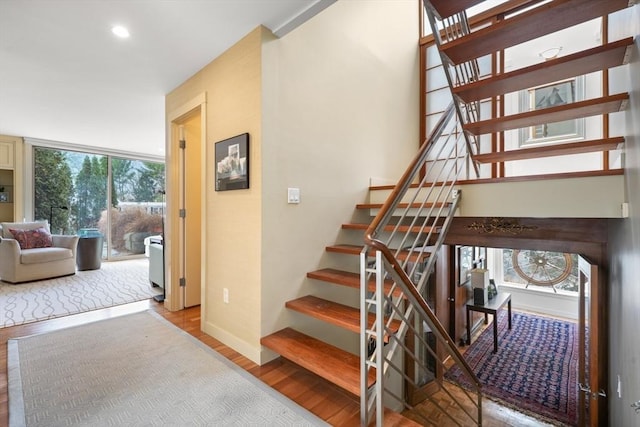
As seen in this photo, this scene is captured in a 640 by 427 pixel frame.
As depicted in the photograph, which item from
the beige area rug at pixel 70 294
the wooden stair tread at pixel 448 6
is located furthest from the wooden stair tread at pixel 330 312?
the beige area rug at pixel 70 294

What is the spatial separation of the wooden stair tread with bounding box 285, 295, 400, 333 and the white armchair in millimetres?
4551

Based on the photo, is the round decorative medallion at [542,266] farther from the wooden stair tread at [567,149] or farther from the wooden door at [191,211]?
the wooden door at [191,211]

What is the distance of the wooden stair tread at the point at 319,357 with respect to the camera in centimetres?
162

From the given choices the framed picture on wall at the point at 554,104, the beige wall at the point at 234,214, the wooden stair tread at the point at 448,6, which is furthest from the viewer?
the framed picture on wall at the point at 554,104

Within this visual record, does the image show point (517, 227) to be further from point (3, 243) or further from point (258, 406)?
point (3, 243)

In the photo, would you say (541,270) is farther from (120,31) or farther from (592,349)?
(120,31)

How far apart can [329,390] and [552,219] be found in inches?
81.5

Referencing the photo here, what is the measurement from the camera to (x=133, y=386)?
1800mm

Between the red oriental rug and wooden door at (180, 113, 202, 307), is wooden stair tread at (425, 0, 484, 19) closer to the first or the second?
wooden door at (180, 113, 202, 307)

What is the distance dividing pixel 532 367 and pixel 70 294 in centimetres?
591

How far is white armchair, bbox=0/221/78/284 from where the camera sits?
421 centimetres

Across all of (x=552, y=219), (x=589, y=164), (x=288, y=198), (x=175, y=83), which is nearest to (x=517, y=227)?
(x=552, y=219)

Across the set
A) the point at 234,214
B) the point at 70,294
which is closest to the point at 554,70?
the point at 234,214

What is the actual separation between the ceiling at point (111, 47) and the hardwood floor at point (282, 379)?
2.42 meters
